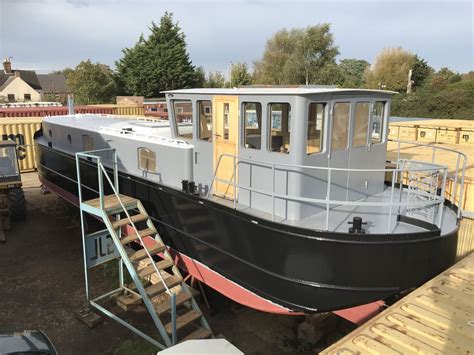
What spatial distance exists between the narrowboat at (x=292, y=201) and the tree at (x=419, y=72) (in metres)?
51.3

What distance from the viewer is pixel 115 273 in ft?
28.6

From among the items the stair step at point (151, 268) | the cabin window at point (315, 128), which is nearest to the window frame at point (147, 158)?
the stair step at point (151, 268)

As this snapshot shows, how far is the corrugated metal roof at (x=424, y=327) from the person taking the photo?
12.4 feet

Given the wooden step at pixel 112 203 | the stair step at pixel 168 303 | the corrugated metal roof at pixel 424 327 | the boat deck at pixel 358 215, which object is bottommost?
the stair step at pixel 168 303

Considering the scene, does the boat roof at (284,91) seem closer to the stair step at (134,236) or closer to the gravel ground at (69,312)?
the stair step at (134,236)

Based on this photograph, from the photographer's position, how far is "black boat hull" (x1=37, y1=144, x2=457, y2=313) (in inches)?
209

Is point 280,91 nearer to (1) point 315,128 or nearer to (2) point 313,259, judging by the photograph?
(1) point 315,128

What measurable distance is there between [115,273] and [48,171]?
5581 millimetres

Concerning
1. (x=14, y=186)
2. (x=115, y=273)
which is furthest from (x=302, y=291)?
(x=14, y=186)

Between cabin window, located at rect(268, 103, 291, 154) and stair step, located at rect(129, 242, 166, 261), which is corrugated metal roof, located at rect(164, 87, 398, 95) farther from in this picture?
stair step, located at rect(129, 242, 166, 261)

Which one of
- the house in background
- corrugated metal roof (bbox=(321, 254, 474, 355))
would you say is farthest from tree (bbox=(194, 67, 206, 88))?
corrugated metal roof (bbox=(321, 254, 474, 355))

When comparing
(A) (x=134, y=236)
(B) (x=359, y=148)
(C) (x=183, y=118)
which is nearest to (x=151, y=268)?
(A) (x=134, y=236)

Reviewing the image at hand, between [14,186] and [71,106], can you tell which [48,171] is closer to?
[14,186]

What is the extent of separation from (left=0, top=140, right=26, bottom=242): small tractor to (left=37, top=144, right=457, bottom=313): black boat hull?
6780mm
